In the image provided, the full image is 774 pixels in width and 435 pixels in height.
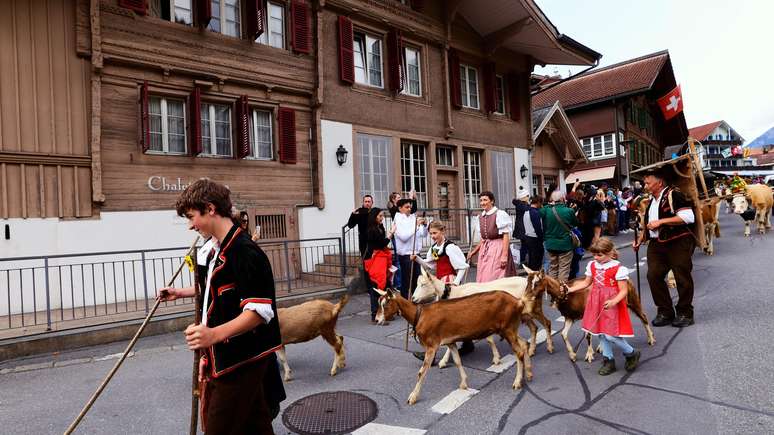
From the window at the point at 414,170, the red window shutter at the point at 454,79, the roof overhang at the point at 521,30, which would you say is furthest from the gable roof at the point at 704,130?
the window at the point at 414,170

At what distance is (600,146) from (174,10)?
91.6 ft

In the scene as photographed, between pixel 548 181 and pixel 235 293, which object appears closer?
pixel 235 293

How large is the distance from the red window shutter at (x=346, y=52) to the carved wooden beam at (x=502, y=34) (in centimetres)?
634

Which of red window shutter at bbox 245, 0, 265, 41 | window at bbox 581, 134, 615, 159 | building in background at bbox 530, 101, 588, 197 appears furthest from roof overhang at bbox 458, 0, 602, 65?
window at bbox 581, 134, 615, 159

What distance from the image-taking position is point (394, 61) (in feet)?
45.9

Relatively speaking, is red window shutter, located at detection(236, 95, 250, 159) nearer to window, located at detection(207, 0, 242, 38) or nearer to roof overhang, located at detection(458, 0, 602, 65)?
window, located at detection(207, 0, 242, 38)

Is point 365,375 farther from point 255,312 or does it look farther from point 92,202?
point 92,202

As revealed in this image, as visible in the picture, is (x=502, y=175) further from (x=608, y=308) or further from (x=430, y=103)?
(x=608, y=308)

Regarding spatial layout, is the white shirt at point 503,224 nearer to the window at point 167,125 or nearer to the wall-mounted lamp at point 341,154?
the wall-mounted lamp at point 341,154

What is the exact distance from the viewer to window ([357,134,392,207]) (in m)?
13.3

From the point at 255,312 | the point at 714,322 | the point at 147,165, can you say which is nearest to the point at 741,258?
the point at 714,322

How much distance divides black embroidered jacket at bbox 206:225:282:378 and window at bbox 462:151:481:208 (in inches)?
566

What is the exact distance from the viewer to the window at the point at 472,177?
16688 mm

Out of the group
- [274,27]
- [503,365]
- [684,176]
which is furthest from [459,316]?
[274,27]
